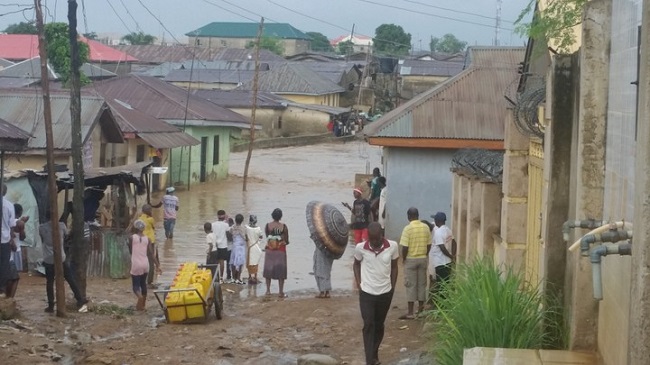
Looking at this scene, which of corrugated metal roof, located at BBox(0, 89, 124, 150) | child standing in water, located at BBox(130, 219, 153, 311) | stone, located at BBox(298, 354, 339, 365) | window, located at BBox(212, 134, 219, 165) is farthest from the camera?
window, located at BBox(212, 134, 219, 165)

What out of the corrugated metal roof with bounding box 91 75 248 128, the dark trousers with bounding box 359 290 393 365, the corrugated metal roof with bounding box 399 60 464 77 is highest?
the corrugated metal roof with bounding box 399 60 464 77

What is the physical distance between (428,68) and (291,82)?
43.8 feet

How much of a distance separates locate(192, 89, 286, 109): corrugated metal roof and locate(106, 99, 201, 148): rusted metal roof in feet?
70.6

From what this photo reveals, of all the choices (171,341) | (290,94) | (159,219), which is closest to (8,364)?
(171,341)

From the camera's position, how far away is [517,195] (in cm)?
1129

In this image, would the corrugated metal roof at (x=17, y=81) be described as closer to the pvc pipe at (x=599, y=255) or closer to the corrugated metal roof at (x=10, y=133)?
the corrugated metal roof at (x=10, y=133)

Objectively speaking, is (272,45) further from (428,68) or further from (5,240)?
(5,240)

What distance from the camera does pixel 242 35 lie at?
501 ft

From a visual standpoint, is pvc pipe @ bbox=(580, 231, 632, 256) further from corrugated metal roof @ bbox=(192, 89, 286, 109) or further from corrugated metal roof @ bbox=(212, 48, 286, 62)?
corrugated metal roof @ bbox=(212, 48, 286, 62)

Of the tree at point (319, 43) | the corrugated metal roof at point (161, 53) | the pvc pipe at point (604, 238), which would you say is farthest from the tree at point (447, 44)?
the pvc pipe at point (604, 238)

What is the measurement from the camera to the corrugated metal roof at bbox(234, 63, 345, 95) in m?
71.9

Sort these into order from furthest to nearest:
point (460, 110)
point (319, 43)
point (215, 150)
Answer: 1. point (319, 43)
2. point (215, 150)
3. point (460, 110)

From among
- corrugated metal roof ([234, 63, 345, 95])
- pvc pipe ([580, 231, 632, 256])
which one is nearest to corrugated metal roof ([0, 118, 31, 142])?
pvc pipe ([580, 231, 632, 256])

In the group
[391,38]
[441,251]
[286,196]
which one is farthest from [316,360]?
[391,38]
